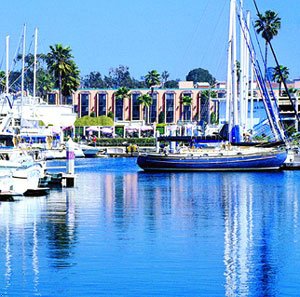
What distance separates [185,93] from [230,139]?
10100 cm

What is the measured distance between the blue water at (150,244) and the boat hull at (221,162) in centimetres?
2528

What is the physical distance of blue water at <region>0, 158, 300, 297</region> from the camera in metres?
31.5

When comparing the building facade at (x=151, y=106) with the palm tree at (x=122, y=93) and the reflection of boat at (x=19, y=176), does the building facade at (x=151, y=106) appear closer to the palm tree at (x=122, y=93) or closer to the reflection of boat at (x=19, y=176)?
the palm tree at (x=122, y=93)

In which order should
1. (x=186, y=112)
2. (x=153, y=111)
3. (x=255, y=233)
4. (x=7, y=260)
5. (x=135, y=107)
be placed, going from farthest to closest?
(x=153, y=111), (x=186, y=112), (x=135, y=107), (x=255, y=233), (x=7, y=260)

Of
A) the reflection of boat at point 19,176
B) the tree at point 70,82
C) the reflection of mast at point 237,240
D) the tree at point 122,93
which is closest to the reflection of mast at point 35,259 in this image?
the reflection of mast at point 237,240

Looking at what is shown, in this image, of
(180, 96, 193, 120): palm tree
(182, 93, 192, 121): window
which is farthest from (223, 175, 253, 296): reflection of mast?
(182, 93, 192, 121): window

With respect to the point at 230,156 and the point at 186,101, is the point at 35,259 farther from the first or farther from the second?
the point at 186,101

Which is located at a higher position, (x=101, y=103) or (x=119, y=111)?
(x=101, y=103)

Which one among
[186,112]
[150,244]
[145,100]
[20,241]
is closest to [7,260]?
[20,241]

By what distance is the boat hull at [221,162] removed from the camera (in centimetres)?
9350

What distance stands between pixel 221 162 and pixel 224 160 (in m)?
0.45

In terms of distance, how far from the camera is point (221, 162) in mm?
93625

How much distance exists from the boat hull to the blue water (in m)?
25.3

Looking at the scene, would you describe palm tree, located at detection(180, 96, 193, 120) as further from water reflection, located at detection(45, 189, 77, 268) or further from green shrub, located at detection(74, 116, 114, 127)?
water reflection, located at detection(45, 189, 77, 268)
